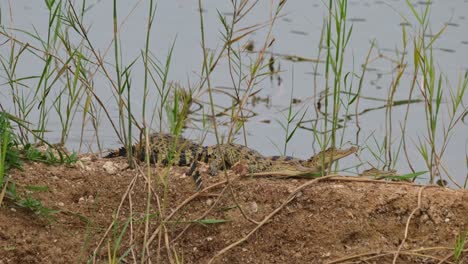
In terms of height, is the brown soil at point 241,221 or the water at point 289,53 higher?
the water at point 289,53

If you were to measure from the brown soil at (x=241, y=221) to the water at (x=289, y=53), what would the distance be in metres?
2.41

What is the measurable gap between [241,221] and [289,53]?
459 centimetres

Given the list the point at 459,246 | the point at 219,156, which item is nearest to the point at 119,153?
the point at 219,156

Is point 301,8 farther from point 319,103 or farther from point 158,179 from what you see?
point 158,179

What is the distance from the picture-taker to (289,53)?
9469 mm

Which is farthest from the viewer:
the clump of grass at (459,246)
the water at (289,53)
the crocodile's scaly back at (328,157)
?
the water at (289,53)

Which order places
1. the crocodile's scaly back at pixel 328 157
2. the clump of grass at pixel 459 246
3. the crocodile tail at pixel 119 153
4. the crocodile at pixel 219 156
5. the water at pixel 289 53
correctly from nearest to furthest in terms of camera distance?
the clump of grass at pixel 459 246 < the crocodile's scaly back at pixel 328 157 < the crocodile at pixel 219 156 < the crocodile tail at pixel 119 153 < the water at pixel 289 53

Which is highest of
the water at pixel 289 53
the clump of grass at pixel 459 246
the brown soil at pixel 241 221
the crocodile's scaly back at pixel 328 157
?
the water at pixel 289 53

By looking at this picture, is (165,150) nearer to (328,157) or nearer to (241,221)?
(328,157)

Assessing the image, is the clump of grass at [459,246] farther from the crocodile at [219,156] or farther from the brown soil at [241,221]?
the crocodile at [219,156]

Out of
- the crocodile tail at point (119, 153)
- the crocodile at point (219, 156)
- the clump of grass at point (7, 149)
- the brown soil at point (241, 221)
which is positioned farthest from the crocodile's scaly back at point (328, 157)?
the clump of grass at point (7, 149)

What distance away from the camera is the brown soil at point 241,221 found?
488cm

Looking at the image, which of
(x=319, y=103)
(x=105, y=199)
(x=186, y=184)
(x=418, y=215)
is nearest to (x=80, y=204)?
(x=105, y=199)

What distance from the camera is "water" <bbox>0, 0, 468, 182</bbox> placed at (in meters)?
8.03
